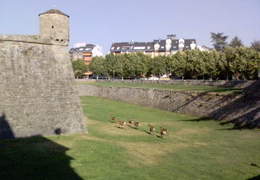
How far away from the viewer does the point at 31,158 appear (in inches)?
517

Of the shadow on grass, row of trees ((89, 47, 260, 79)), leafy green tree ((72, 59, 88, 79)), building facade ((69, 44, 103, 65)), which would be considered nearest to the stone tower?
the shadow on grass

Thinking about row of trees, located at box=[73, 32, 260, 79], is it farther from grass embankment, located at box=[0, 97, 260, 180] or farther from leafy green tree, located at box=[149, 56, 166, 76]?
grass embankment, located at box=[0, 97, 260, 180]

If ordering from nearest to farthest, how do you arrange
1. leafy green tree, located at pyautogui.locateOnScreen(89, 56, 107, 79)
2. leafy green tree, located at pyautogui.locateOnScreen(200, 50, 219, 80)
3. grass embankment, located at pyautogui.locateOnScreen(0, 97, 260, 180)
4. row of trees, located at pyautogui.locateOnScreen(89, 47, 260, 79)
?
grass embankment, located at pyautogui.locateOnScreen(0, 97, 260, 180)
row of trees, located at pyautogui.locateOnScreen(89, 47, 260, 79)
leafy green tree, located at pyautogui.locateOnScreen(200, 50, 219, 80)
leafy green tree, located at pyautogui.locateOnScreen(89, 56, 107, 79)

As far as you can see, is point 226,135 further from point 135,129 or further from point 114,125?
point 114,125

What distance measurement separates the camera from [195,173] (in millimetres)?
11789

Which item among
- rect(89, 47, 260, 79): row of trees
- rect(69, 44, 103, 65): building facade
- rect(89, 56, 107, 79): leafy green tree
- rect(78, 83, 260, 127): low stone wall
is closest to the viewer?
rect(78, 83, 260, 127): low stone wall

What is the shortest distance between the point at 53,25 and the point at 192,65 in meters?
44.3

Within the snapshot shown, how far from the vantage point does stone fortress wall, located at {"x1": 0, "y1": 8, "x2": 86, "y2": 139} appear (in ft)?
56.2

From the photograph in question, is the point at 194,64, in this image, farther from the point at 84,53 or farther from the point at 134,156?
the point at 84,53

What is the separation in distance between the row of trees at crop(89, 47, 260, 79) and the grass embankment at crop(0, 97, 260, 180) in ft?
111

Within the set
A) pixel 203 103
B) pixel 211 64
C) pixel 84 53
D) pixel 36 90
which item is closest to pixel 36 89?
pixel 36 90

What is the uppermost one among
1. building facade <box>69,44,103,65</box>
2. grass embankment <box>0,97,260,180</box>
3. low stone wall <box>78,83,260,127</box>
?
building facade <box>69,44,103,65</box>

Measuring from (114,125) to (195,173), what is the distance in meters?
12.7

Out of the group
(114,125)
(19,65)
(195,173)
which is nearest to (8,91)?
(19,65)
